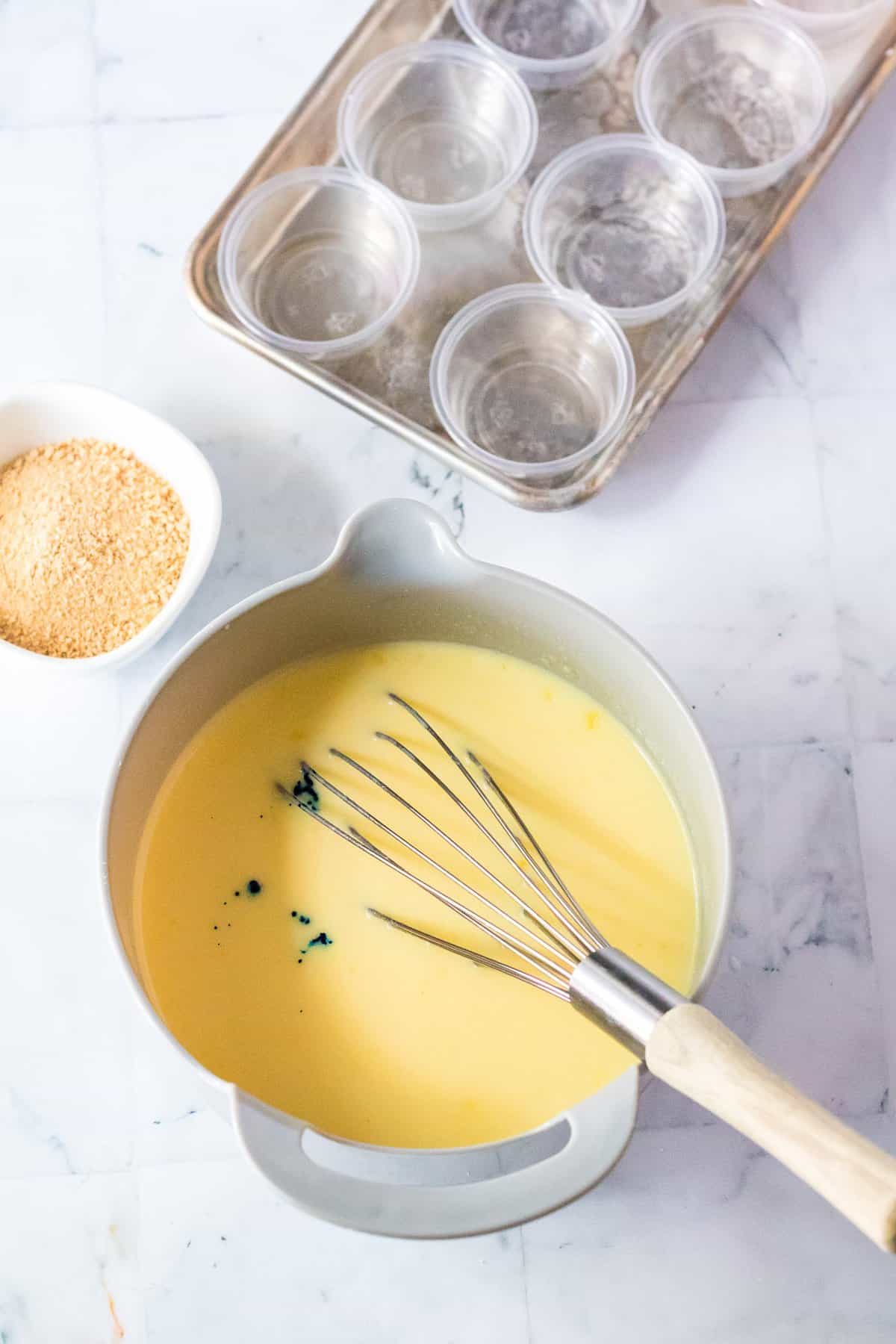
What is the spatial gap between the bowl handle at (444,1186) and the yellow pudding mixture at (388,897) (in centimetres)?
13

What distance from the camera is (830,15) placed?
101cm

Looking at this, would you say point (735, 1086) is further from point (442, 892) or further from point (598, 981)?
point (442, 892)

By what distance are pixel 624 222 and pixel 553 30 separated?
0.17 m

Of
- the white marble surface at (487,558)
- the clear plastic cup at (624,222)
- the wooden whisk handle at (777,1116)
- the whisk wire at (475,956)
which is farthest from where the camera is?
the clear plastic cup at (624,222)

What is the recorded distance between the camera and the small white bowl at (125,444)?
2.93 feet

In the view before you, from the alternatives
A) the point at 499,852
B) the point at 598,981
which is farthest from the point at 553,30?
the point at 598,981

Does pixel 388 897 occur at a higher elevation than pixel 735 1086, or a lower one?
lower

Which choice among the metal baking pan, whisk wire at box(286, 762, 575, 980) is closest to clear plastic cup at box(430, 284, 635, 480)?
the metal baking pan

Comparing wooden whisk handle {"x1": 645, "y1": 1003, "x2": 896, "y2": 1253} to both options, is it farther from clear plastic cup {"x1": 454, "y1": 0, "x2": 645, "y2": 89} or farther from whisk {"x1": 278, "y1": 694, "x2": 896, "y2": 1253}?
clear plastic cup {"x1": 454, "y1": 0, "x2": 645, "y2": 89}

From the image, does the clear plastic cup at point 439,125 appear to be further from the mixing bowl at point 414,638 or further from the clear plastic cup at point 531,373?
the mixing bowl at point 414,638

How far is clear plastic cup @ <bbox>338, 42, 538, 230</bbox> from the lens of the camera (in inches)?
38.9

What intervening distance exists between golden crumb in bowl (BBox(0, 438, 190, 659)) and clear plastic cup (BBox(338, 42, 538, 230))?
297 mm

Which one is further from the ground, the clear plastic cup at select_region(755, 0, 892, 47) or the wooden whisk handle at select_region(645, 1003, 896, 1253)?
the clear plastic cup at select_region(755, 0, 892, 47)

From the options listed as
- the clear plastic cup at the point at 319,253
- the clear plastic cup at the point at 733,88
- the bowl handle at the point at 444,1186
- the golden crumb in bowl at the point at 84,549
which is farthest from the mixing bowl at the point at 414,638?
the clear plastic cup at the point at 733,88
